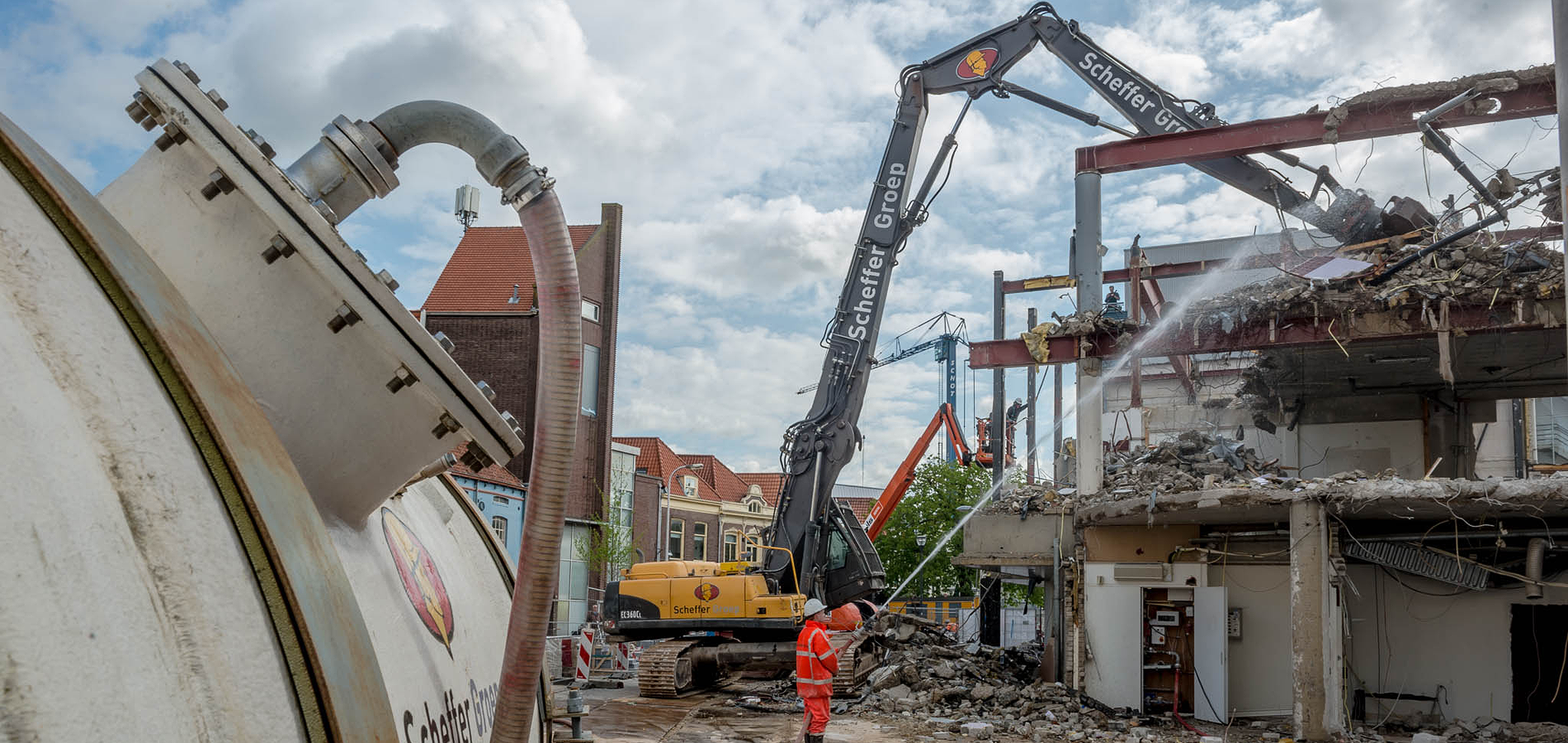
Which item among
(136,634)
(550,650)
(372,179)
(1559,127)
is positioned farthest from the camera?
(550,650)

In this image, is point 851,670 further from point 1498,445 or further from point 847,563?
point 1498,445

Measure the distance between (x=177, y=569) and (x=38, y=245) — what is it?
0.63 meters

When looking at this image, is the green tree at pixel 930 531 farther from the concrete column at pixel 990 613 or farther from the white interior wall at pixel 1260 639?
the white interior wall at pixel 1260 639

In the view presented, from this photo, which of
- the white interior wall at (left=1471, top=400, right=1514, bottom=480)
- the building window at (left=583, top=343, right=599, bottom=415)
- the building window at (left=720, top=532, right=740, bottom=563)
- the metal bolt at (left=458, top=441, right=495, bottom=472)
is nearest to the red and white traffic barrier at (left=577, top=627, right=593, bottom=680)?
the building window at (left=583, top=343, right=599, bottom=415)

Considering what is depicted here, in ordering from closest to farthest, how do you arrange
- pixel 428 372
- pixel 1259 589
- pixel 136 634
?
pixel 136 634, pixel 428 372, pixel 1259 589

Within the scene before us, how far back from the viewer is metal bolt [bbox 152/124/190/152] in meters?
2.72

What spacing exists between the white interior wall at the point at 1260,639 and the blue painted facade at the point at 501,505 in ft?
52.4

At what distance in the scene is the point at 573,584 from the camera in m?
32.7

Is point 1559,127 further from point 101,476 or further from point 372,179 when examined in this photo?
point 101,476

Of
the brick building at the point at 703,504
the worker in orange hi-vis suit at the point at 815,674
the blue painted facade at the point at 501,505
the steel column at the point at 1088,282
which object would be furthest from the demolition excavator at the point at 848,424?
the brick building at the point at 703,504

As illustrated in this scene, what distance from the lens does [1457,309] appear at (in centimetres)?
1459

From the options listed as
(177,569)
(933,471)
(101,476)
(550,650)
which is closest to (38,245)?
(101,476)

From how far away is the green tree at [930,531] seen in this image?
4109 centimetres

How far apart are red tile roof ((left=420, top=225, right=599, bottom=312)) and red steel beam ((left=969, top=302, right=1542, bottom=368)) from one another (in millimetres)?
18511
